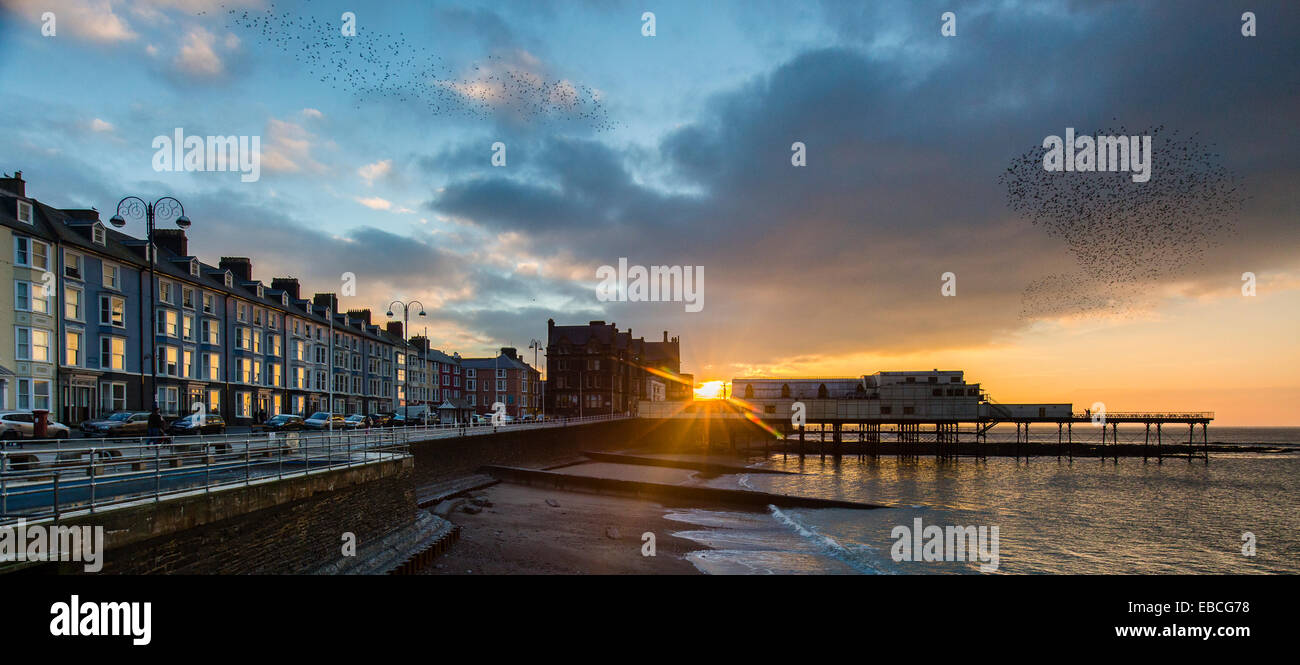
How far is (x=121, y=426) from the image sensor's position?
32.0 m

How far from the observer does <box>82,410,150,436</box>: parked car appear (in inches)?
1240

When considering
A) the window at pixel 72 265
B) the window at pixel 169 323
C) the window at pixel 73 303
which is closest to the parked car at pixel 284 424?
the window at pixel 169 323

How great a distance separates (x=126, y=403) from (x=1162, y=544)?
197 feet

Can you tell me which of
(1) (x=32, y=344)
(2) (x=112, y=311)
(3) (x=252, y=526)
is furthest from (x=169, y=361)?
(3) (x=252, y=526)

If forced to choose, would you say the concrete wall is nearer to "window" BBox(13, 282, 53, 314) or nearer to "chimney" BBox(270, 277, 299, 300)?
"window" BBox(13, 282, 53, 314)

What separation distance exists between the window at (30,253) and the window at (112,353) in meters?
5.85

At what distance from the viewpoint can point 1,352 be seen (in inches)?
1352

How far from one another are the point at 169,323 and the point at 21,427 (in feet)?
80.7

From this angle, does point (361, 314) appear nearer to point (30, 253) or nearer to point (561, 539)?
point (30, 253)

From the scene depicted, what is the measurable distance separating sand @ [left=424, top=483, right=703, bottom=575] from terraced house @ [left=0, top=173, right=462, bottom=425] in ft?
38.1

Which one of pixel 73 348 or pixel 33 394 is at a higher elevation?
pixel 73 348

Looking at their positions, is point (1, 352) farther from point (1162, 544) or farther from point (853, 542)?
point (1162, 544)
